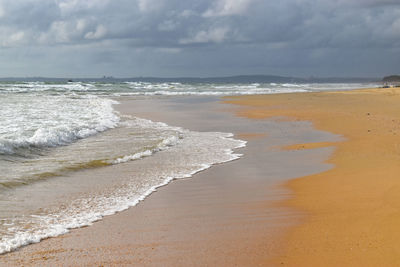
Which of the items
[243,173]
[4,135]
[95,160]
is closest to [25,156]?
[95,160]

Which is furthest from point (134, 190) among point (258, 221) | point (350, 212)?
point (350, 212)

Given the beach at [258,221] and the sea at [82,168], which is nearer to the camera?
the beach at [258,221]

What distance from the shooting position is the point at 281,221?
5.18m

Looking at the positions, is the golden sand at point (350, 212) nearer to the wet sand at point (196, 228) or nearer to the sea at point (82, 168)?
the wet sand at point (196, 228)

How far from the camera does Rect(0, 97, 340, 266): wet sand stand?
13.5 ft

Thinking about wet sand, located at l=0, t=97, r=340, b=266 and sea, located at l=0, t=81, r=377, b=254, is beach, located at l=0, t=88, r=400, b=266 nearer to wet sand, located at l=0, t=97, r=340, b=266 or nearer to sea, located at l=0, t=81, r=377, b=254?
wet sand, located at l=0, t=97, r=340, b=266

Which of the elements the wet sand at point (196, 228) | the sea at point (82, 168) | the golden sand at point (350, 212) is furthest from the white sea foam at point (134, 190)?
the golden sand at point (350, 212)

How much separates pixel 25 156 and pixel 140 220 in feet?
18.3

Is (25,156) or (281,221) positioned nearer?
(281,221)

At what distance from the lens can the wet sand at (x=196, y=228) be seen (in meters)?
4.13

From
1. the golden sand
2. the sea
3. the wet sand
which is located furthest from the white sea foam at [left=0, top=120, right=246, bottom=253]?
the golden sand

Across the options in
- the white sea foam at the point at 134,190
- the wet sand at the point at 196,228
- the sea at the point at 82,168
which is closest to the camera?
the wet sand at the point at 196,228

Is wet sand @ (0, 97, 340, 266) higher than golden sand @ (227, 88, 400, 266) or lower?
lower

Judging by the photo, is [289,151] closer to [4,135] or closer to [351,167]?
[351,167]
